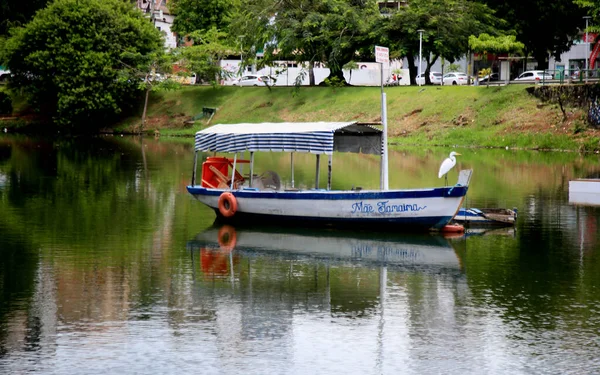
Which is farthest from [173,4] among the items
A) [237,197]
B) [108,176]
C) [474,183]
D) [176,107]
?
[237,197]

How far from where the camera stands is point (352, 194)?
3206 cm

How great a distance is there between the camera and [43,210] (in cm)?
3784

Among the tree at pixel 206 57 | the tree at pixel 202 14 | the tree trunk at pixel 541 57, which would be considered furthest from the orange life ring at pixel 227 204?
the tree at pixel 202 14

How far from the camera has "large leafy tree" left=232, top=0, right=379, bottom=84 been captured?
88.4 m

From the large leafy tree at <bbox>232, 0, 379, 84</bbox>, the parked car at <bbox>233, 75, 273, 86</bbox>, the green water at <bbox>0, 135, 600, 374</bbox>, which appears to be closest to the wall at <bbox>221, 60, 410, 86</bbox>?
the parked car at <bbox>233, 75, 273, 86</bbox>

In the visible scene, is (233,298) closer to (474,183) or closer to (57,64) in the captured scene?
(474,183)

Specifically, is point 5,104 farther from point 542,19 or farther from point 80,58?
point 542,19

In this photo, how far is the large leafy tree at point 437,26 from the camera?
85.6 meters

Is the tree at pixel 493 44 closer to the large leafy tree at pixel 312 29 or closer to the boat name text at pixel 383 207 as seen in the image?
the large leafy tree at pixel 312 29

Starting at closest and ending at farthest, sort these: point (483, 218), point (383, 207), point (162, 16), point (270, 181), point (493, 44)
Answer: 1. point (383, 207)
2. point (483, 218)
3. point (270, 181)
4. point (493, 44)
5. point (162, 16)

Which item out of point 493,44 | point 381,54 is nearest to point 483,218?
point 381,54

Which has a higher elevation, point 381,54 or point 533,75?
point 533,75

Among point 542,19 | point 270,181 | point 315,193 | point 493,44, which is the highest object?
point 542,19

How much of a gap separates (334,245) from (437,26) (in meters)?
58.6
